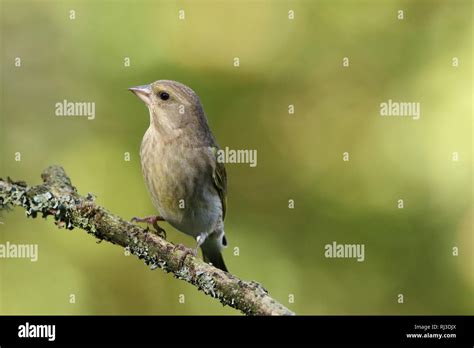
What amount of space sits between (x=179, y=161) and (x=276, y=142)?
182 centimetres

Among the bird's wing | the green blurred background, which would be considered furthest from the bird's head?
the green blurred background

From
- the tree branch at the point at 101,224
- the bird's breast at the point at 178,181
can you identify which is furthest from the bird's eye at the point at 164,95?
the tree branch at the point at 101,224

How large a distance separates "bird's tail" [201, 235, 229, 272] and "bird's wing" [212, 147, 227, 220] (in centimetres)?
24

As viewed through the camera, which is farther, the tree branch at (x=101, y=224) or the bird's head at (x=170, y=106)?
the bird's head at (x=170, y=106)

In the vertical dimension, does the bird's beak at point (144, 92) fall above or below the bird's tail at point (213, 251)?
above

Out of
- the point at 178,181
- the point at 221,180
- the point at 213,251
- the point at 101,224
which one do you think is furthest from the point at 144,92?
the point at 101,224

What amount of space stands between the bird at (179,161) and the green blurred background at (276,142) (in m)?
0.79

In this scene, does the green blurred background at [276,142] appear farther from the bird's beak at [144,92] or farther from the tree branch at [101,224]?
the tree branch at [101,224]

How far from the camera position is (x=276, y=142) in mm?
7219

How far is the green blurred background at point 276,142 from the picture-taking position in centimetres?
648

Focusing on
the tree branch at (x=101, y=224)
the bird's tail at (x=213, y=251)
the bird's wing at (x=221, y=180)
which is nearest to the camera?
the tree branch at (x=101, y=224)

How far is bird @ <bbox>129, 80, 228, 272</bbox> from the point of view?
5.60 metres

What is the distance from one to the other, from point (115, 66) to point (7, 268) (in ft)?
6.79

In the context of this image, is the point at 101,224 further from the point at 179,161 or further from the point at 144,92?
the point at 144,92
